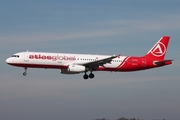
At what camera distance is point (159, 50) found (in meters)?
99.9

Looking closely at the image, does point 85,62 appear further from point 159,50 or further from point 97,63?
point 159,50

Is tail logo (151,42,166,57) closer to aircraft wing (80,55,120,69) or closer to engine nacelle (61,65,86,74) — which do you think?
aircraft wing (80,55,120,69)

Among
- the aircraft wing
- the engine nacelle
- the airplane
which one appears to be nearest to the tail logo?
the airplane

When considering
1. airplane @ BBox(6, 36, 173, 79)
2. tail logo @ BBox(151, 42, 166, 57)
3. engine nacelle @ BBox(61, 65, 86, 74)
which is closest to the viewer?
airplane @ BBox(6, 36, 173, 79)

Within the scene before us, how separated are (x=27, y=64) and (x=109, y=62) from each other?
14782 millimetres

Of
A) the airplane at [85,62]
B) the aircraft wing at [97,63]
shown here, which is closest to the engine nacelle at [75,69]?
the airplane at [85,62]

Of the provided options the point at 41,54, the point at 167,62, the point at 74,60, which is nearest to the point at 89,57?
the point at 74,60

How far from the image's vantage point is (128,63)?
93312mm

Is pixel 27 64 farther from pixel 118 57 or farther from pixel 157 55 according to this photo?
pixel 157 55

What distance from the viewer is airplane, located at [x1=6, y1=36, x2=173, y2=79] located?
85750mm

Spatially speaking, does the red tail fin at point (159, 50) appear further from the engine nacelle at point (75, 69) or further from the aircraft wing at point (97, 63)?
the engine nacelle at point (75, 69)

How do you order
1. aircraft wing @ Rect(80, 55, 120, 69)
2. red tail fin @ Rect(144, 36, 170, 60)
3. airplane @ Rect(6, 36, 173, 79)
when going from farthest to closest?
red tail fin @ Rect(144, 36, 170, 60) → aircraft wing @ Rect(80, 55, 120, 69) → airplane @ Rect(6, 36, 173, 79)

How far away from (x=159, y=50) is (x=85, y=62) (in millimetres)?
18480

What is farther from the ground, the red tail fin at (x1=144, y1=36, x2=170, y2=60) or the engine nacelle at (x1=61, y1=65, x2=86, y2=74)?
the red tail fin at (x1=144, y1=36, x2=170, y2=60)
